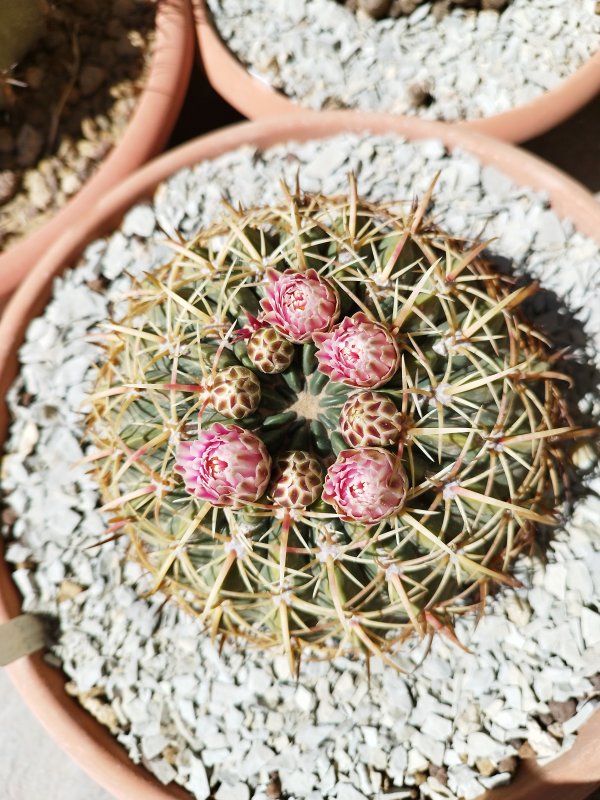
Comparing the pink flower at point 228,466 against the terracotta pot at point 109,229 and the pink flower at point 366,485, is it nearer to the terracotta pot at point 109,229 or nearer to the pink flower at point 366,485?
the pink flower at point 366,485

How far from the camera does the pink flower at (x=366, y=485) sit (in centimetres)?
94

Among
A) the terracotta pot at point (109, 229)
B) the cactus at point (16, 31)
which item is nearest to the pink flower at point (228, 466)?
the terracotta pot at point (109, 229)

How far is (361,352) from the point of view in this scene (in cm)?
98

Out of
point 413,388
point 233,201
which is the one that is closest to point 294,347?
point 413,388

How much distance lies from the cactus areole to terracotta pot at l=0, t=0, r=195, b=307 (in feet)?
2.10

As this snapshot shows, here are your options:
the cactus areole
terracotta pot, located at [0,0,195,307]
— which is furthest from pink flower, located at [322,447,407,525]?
terracotta pot, located at [0,0,195,307]

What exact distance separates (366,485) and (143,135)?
4.05 feet

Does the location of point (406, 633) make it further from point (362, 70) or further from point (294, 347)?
point (362, 70)

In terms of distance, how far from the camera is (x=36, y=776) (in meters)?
1.81

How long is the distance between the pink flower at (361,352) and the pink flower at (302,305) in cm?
3

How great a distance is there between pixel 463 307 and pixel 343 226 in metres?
0.24

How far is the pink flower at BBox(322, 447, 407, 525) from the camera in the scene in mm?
938

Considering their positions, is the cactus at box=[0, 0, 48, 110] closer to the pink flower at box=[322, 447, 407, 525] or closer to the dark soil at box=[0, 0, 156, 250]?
the dark soil at box=[0, 0, 156, 250]

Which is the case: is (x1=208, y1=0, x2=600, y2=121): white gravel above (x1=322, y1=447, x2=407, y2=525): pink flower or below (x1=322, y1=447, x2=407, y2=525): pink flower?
above
